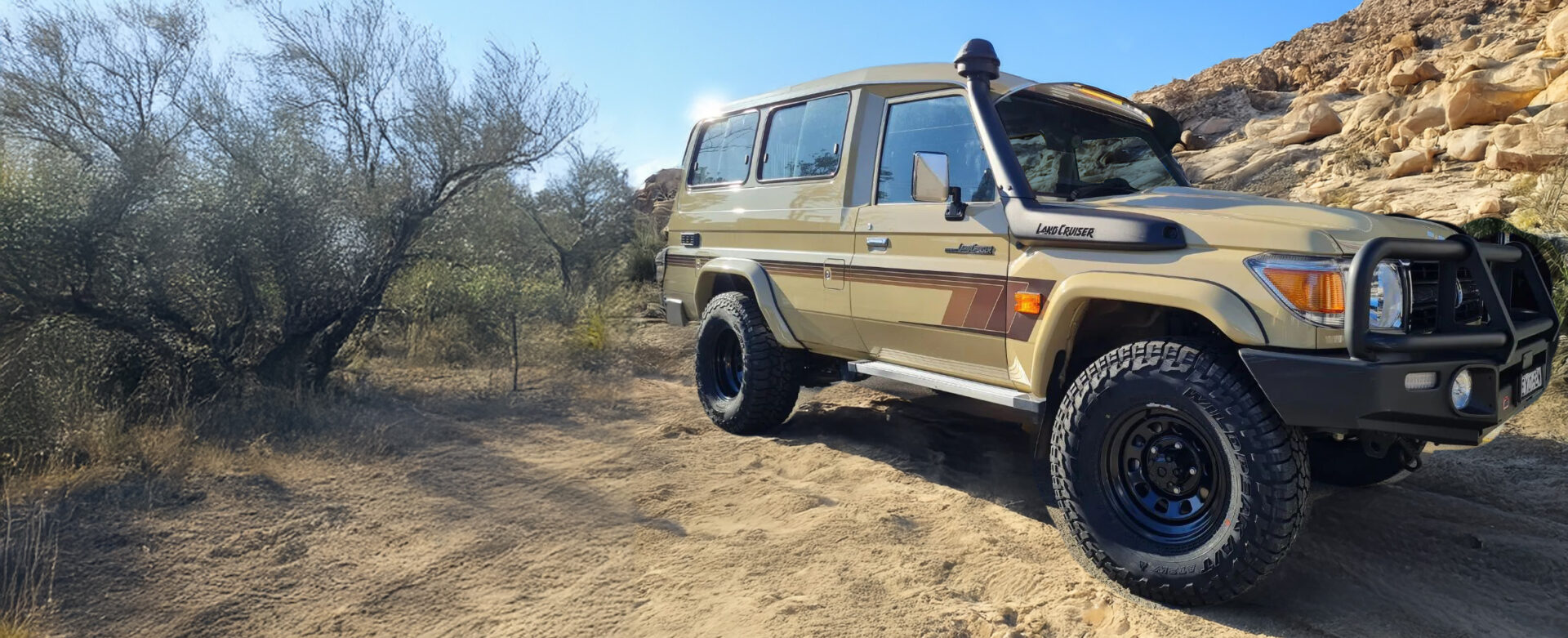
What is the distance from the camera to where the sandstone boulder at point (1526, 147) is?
833 centimetres

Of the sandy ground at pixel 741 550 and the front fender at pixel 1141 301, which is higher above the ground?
the front fender at pixel 1141 301

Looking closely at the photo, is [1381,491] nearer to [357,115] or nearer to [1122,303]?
[1122,303]

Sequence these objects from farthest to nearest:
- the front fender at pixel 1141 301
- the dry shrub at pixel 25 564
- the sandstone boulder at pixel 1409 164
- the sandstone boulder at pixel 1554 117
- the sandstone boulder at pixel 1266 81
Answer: the sandstone boulder at pixel 1266 81 < the sandstone boulder at pixel 1409 164 < the sandstone boulder at pixel 1554 117 < the dry shrub at pixel 25 564 < the front fender at pixel 1141 301

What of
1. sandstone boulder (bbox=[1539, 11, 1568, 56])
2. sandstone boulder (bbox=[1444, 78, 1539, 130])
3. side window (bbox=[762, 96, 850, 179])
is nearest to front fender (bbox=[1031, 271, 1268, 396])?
side window (bbox=[762, 96, 850, 179])

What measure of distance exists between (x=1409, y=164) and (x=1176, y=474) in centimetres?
995

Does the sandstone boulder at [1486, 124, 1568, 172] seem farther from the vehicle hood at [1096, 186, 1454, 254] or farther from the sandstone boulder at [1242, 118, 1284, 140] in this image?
the vehicle hood at [1096, 186, 1454, 254]

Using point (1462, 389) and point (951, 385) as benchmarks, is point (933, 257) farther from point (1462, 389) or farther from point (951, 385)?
point (1462, 389)

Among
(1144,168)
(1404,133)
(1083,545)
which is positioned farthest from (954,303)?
(1404,133)

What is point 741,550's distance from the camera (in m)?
3.45

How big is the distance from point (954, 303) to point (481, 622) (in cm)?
232

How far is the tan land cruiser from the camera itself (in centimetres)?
261

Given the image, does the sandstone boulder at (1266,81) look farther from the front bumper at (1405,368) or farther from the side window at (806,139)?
the front bumper at (1405,368)

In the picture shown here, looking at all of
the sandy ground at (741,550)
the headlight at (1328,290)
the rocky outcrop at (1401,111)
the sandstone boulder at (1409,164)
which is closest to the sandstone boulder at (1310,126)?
the rocky outcrop at (1401,111)

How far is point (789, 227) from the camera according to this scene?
15.9 ft
